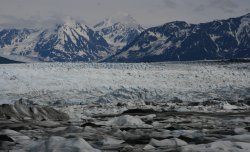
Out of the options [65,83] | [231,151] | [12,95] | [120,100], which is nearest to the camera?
[231,151]

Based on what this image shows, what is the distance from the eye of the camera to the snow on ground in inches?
1512

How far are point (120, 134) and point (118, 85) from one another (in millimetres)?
28585

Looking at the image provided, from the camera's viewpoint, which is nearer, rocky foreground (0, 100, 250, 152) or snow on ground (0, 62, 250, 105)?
rocky foreground (0, 100, 250, 152)

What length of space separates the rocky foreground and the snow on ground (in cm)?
1417

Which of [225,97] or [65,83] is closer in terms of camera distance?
Answer: [225,97]

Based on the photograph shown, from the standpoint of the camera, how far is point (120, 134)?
1603 cm

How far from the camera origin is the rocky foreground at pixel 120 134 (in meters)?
12.3

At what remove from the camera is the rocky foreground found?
40.5ft

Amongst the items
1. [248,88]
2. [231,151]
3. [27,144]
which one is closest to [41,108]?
[27,144]

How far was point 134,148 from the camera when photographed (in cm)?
1270

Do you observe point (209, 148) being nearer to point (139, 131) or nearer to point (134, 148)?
point (134, 148)

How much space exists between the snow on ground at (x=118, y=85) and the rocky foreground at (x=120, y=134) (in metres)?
14.2

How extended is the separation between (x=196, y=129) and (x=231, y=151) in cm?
571

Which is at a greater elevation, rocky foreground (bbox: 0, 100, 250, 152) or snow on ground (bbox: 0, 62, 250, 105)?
rocky foreground (bbox: 0, 100, 250, 152)
